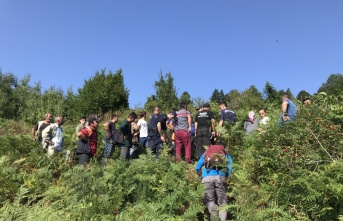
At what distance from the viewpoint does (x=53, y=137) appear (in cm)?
1034

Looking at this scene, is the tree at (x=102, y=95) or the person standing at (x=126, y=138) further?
the tree at (x=102, y=95)

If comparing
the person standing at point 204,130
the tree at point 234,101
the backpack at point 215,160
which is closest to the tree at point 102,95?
the tree at point 234,101

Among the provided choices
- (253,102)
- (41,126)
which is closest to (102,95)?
(253,102)

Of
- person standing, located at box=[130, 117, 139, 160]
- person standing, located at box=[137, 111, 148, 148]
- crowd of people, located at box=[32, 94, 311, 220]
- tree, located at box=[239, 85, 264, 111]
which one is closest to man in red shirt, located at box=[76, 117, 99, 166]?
crowd of people, located at box=[32, 94, 311, 220]

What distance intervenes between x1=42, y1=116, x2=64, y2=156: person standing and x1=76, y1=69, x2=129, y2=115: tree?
1777 centimetres

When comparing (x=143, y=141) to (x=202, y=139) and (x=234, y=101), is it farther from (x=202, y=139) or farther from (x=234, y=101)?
(x=234, y=101)

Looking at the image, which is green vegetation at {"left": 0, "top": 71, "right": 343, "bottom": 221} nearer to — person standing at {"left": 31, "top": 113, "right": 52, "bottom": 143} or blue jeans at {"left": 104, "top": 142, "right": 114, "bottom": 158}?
blue jeans at {"left": 104, "top": 142, "right": 114, "bottom": 158}

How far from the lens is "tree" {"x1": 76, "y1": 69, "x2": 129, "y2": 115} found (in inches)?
1110

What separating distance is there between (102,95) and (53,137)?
58.9ft

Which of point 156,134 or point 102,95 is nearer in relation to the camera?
point 156,134

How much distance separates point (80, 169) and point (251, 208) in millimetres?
4038

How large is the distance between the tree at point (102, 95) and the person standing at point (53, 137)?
1777 centimetres

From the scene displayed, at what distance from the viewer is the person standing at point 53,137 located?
33.4 ft

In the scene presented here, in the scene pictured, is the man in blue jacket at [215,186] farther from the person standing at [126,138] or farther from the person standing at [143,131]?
the person standing at [143,131]
